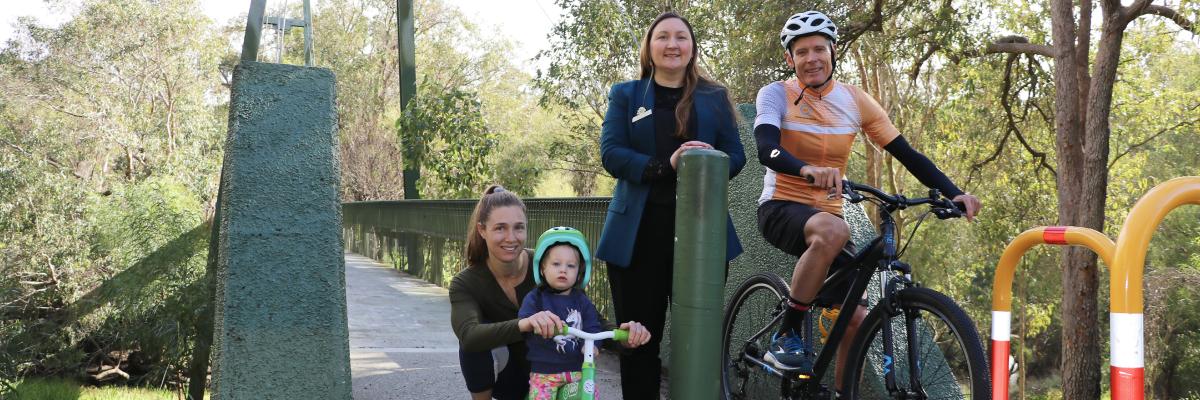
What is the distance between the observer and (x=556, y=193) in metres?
44.3

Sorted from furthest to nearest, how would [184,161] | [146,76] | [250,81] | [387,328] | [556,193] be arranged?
1. [556,193]
2. [146,76]
3. [184,161]
4. [387,328]
5. [250,81]

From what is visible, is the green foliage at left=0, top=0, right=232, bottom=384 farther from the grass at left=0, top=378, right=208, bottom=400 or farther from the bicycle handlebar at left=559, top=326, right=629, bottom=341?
the bicycle handlebar at left=559, top=326, right=629, bottom=341

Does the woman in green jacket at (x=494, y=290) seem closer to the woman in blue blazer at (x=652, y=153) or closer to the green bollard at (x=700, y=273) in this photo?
the woman in blue blazer at (x=652, y=153)

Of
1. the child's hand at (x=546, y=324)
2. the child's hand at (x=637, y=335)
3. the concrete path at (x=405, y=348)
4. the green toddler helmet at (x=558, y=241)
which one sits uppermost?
the green toddler helmet at (x=558, y=241)

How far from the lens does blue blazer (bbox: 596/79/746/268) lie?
345 centimetres

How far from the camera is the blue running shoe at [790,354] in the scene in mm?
3885

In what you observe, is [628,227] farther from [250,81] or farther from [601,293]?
[601,293]

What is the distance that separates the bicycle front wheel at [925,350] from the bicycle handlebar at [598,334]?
101 cm

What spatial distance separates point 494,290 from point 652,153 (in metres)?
0.70

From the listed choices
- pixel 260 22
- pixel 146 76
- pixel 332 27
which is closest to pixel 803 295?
pixel 260 22

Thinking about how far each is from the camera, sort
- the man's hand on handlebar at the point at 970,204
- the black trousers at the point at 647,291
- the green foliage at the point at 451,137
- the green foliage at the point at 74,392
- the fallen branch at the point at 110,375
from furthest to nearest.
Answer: the fallen branch at the point at 110,375
the green foliage at the point at 451,137
the green foliage at the point at 74,392
the black trousers at the point at 647,291
the man's hand on handlebar at the point at 970,204

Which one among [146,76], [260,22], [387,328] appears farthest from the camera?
[146,76]

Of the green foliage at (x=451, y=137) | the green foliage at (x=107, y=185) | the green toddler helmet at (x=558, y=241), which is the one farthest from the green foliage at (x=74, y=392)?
the green toddler helmet at (x=558, y=241)

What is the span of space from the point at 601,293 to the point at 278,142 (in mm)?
3753
